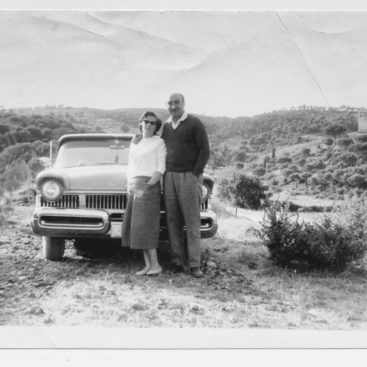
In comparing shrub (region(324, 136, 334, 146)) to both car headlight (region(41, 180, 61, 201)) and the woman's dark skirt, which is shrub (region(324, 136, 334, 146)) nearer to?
the woman's dark skirt

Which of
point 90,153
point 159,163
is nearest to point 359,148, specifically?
point 159,163

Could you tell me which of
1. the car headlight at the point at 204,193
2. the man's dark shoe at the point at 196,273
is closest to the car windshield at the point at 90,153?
the car headlight at the point at 204,193

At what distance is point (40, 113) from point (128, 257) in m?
1.60

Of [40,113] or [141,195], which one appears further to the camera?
[40,113]

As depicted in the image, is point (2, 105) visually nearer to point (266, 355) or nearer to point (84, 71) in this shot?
point (84, 71)

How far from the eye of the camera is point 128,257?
14.6 feet

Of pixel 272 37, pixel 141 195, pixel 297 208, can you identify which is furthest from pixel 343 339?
pixel 272 37

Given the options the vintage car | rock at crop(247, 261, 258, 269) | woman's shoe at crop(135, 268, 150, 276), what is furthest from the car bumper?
rock at crop(247, 261, 258, 269)

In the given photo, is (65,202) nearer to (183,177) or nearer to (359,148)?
(183,177)

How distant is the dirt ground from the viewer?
12.6 ft

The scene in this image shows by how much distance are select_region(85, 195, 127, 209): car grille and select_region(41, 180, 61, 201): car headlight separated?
0.90ft

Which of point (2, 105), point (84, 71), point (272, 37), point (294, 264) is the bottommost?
point (294, 264)

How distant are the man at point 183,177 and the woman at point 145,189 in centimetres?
10

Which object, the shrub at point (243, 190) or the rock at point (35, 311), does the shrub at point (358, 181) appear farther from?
the rock at point (35, 311)
